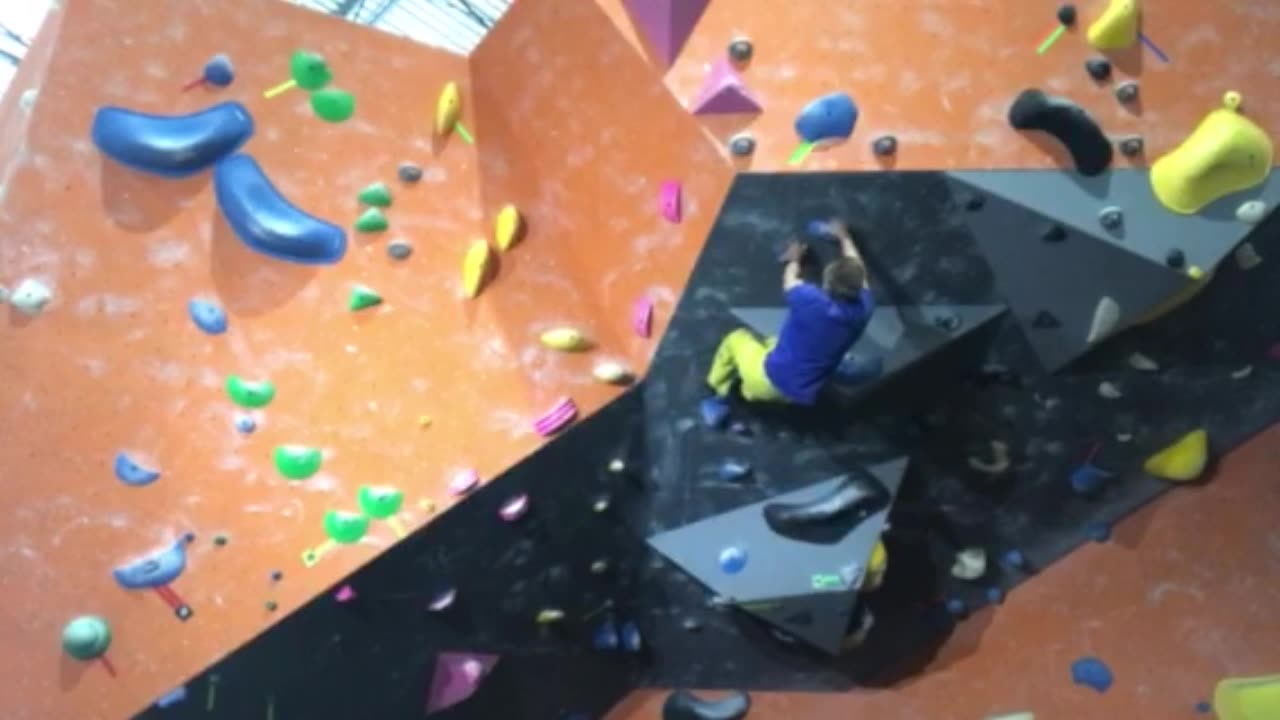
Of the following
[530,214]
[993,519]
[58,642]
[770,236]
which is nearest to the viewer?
[58,642]

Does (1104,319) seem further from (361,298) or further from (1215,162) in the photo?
(361,298)

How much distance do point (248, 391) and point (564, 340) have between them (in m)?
0.75

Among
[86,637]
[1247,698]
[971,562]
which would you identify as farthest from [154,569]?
[1247,698]

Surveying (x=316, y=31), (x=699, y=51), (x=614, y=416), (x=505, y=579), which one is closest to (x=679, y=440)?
(x=614, y=416)

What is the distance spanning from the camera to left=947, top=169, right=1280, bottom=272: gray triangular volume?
8.72ft

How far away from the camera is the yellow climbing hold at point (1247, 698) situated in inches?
121

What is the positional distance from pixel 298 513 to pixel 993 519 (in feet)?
5.87

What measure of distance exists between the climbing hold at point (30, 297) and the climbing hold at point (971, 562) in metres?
2.34

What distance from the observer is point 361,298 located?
9.26ft

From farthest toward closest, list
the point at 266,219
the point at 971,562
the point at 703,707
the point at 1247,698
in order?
the point at 703,707
the point at 971,562
the point at 1247,698
the point at 266,219

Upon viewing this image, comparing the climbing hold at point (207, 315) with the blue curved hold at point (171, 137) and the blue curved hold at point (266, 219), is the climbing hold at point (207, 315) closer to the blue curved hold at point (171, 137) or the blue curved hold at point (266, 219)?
the blue curved hold at point (266, 219)

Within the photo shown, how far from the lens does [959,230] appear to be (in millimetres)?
2740

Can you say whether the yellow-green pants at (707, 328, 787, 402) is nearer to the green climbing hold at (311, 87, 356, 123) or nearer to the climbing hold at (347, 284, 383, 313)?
the climbing hold at (347, 284, 383, 313)

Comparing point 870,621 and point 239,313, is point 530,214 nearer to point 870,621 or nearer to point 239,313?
point 239,313
